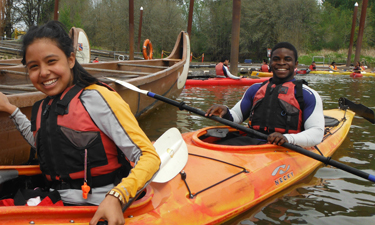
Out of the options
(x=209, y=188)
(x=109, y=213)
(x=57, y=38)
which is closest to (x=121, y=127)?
(x=109, y=213)

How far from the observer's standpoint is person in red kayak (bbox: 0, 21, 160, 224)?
1.55 meters

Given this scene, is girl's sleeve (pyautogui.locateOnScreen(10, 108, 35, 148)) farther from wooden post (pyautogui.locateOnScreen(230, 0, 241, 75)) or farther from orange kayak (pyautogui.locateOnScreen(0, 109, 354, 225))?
wooden post (pyautogui.locateOnScreen(230, 0, 241, 75))

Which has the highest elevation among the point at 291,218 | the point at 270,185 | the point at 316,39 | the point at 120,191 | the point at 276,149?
the point at 316,39

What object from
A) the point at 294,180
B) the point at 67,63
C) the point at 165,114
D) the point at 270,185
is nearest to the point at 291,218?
the point at 270,185

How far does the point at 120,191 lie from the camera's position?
4.55 feet

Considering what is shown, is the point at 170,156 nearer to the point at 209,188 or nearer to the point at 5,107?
the point at 209,188

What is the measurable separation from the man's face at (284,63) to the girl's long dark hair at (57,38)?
2144 millimetres

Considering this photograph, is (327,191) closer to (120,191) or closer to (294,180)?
(294,180)

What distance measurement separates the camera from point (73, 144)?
1.59m

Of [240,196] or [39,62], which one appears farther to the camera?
[240,196]

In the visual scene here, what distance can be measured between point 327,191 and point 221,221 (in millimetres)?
1404

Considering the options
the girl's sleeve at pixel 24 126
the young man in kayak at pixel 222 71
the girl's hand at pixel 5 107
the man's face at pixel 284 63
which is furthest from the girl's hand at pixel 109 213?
the young man in kayak at pixel 222 71

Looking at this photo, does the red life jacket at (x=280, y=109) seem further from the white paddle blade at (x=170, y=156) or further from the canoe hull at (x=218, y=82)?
the canoe hull at (x=218, y=82)

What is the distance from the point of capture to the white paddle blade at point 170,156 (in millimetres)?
2194
